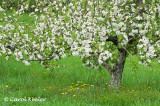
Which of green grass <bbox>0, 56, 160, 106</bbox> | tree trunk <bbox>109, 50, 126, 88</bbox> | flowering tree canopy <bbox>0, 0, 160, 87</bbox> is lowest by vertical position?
green grass <bbox>0, 56, 160, 106</bbox>

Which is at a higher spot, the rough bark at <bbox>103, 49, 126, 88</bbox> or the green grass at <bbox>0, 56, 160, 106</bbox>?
the rough bark at <bbox>103, 49, 126, 88</bbox>

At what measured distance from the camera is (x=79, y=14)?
8594 mm

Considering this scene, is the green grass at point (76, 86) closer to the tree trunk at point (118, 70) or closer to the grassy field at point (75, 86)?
the grassy field at point (75, 86)

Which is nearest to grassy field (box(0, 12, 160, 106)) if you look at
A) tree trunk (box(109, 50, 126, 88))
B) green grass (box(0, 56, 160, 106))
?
green grass (box(0, 56, 160, 106))

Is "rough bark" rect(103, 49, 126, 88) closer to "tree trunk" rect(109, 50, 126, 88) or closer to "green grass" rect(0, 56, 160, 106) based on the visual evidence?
"tree trunk" rect(109, 50, 126, 88)

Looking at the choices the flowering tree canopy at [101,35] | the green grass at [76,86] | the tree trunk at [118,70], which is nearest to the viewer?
the flowering tree canopy at [101,35]

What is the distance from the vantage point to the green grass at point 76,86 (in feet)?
21.7

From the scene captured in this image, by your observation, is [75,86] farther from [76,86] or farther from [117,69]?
[117,69]

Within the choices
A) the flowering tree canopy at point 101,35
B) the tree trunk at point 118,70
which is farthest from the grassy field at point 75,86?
the flowering tree canopy at point 101,35

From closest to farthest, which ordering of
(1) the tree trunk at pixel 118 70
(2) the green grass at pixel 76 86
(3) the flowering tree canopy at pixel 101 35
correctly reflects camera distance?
(3) the flowering tree canopy at pixel 101 35
(2) the green grass at pixel 76 86
(1) the tree trunk at pixel 118 70

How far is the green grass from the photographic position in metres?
6.63

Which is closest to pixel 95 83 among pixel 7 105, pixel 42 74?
pixel 42 74

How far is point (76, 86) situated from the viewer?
29.8 ft

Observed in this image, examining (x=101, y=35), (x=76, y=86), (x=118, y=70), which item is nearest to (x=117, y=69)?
(x=118, y=70)
